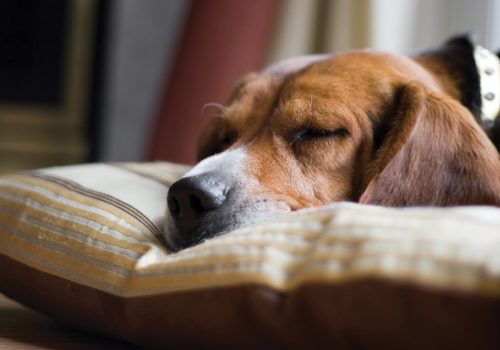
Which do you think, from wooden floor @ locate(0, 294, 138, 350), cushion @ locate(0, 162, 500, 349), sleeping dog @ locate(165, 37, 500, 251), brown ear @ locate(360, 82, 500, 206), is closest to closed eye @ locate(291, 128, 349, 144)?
sleeping dog @ locate(165, 37, 500, 251)

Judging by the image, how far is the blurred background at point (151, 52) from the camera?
376cm

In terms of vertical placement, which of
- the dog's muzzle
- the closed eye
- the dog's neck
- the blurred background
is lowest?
the blurred background

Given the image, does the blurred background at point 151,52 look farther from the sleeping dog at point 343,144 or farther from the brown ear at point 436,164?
the brown ear at point 436,164

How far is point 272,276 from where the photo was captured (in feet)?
3.42

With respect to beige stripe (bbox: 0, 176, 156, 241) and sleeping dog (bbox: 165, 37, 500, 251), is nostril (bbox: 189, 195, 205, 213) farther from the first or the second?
beige stripe (bbox: 0, 176, 156, 241)

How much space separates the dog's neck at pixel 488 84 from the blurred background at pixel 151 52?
1253mm

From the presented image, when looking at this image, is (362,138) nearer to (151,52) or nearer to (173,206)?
(173,206)

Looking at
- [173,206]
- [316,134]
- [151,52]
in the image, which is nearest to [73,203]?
[173,206]

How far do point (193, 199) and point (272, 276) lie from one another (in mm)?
555

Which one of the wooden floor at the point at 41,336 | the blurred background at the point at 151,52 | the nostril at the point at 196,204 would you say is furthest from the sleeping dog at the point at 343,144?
the blurred background at the point at 151,52

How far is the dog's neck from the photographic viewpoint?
2061 millimetres

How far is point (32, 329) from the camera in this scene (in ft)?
5.27

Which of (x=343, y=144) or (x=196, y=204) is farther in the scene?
(x=343, y=144)

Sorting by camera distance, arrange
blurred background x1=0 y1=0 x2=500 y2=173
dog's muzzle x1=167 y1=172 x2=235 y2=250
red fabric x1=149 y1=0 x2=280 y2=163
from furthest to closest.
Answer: red fabric x1=149 y1=0 x2=280 y2=163, blurred background x1=0 y1=0 x2=500 y2=173, dog's muzzle x1=167 y1=172 x2=235 y2=250
